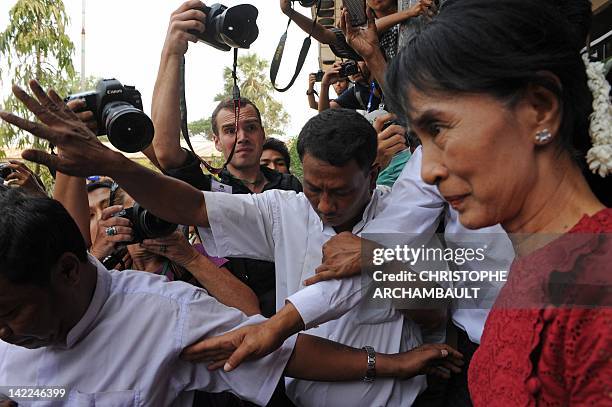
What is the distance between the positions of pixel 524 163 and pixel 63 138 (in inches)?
43.6

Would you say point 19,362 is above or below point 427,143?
below

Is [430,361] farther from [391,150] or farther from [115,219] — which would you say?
[115,219]

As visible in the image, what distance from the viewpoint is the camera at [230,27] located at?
2129mm

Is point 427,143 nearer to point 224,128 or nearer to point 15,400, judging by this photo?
point 15,400

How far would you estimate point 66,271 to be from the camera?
4.99 feet

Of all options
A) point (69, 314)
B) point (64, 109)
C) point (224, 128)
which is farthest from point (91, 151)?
point (224, 128)

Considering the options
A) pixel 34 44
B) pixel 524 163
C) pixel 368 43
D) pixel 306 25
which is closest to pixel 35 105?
pixel 524 163

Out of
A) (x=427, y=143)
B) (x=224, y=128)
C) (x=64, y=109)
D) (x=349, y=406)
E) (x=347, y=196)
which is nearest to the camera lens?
(x=427, y=143)

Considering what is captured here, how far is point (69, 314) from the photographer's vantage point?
59.9 inches

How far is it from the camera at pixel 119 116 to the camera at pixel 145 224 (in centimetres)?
31

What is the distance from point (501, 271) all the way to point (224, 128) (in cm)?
215

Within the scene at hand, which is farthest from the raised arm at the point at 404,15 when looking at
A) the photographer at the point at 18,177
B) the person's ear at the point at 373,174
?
the photographer at the point at 18,177

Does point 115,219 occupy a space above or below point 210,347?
above

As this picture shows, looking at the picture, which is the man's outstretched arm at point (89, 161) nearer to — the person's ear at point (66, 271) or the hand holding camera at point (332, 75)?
the person's ear at point (66, 271)
